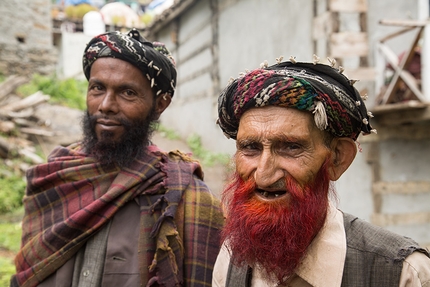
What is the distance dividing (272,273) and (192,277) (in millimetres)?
725

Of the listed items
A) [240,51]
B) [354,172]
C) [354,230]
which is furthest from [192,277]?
[240,51]

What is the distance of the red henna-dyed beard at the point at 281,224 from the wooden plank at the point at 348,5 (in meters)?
4.38

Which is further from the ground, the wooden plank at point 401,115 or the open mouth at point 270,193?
the wooden plank at point 401,115

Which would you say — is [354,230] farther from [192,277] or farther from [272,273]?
[192,277]

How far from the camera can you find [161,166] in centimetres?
251

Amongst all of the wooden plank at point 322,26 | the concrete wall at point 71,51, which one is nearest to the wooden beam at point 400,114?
the wooden plank at point 322,26

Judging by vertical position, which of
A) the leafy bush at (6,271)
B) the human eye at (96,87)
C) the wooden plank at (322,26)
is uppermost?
the wooden plank at (322,26)

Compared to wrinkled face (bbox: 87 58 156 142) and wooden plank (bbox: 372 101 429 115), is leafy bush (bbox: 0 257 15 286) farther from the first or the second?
wooden plank (bbox: 372 101 429 115)

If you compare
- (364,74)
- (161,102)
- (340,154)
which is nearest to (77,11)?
(364,74)

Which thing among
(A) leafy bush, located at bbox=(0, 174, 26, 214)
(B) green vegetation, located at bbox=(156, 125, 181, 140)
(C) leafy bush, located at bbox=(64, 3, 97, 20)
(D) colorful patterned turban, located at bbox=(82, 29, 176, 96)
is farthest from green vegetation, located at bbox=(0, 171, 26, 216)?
(C) leafy bush, located at bbox=(64, 3, 97, 20)

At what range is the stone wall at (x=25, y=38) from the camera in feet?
43.3

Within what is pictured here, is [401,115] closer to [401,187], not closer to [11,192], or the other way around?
[401,187]

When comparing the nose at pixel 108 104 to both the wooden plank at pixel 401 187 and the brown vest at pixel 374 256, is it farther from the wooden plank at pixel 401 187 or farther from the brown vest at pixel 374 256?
the wooden plank at pixel 401 187

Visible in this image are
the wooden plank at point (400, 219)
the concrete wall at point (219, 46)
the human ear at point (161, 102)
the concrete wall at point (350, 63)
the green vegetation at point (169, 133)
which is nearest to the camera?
the human ear at point (161, 102)
